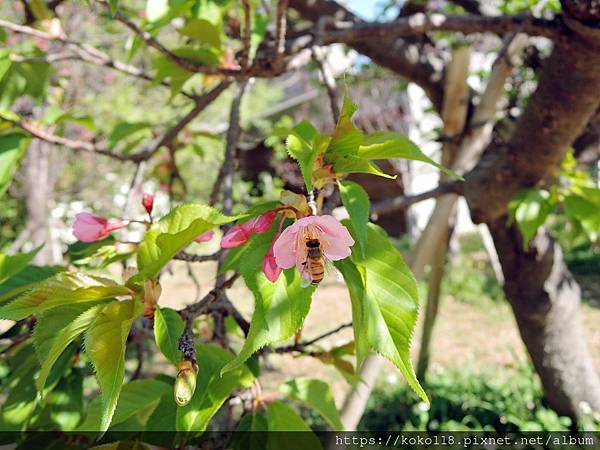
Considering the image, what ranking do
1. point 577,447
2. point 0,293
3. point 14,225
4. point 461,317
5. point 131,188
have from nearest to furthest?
point 0,293
point 131,188
point 577,447
point 461,317
point 14,225

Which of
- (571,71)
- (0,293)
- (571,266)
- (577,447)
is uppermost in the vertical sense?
(571,71)

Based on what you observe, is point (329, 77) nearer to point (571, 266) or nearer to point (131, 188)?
point (131, 188)

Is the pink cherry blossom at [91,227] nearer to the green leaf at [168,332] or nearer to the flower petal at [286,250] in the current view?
the green leaf at [168,332]

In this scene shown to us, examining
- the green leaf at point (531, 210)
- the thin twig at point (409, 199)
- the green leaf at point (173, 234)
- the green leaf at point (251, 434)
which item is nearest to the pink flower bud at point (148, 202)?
the green leaf at point (173, 234)

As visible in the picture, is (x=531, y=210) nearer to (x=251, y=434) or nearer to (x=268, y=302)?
(x=251, y=434)

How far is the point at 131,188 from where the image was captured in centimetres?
131

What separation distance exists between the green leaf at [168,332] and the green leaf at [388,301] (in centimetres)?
21

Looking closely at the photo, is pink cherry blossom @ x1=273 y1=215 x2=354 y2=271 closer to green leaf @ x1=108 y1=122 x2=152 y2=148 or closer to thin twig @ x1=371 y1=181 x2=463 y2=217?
thin twig @ x1=371 y1=181 x2=463 y2=217

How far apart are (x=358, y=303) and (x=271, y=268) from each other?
0.34 ft

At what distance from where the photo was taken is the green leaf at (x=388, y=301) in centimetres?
53

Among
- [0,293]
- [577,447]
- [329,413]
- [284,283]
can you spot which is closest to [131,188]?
[0,293]

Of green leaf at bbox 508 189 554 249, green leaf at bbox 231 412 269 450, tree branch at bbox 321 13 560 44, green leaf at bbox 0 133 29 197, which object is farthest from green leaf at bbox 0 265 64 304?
green leaf at bbox 508 189 554 249

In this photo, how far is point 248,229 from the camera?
594 millimetres

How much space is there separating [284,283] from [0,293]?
1.90ft
